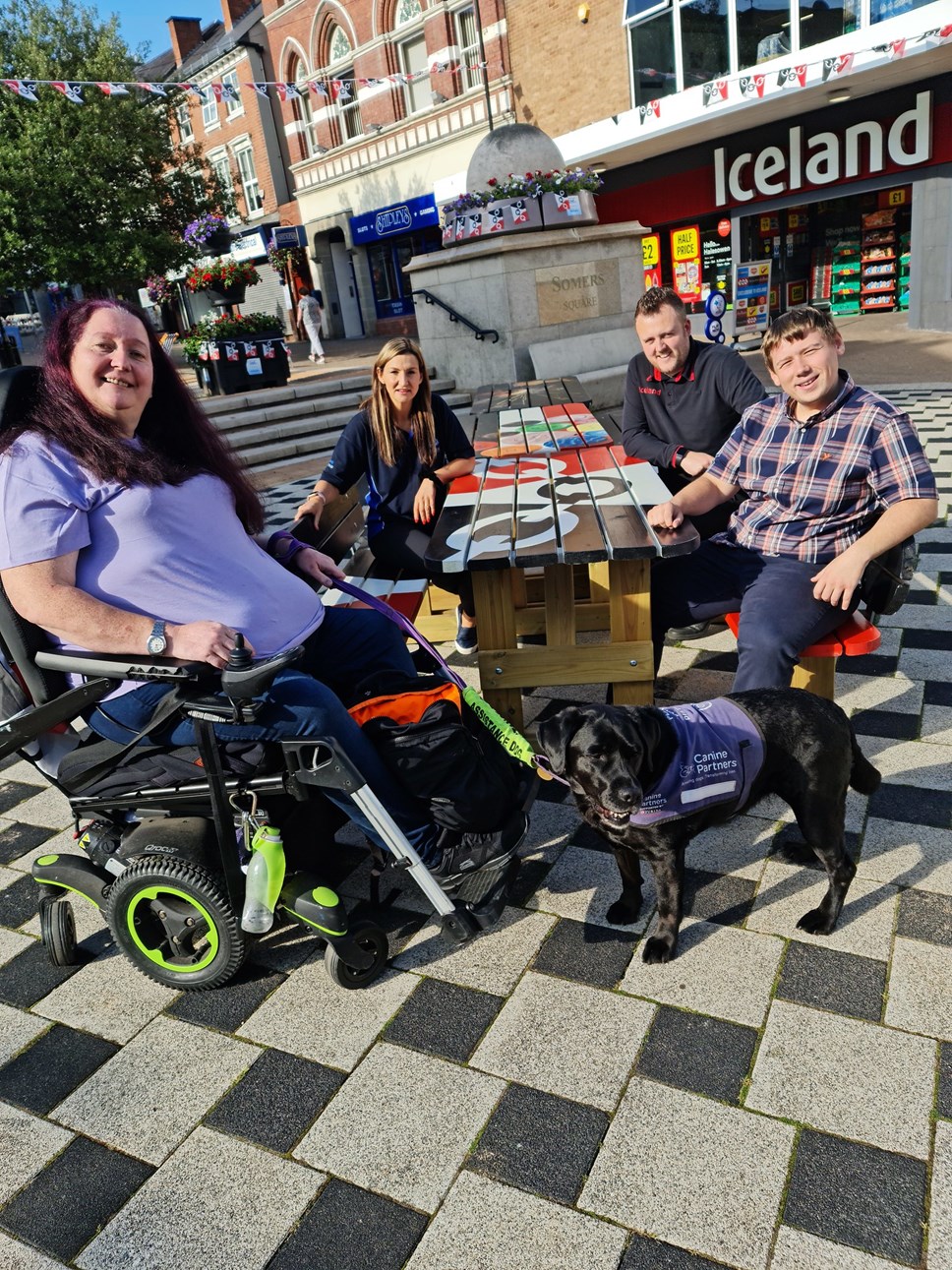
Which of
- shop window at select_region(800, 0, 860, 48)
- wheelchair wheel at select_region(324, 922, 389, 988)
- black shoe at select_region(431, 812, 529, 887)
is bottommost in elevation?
wheelchair wheel at select_region(324, 922, 389, 988)

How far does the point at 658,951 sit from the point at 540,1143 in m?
0.69

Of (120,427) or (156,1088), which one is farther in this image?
(120,427)

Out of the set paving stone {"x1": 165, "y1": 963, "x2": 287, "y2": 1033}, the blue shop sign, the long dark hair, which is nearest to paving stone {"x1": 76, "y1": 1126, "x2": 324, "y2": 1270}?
paving stone {"x1": 165, "y1": 963, "x2": 287, "y2": 1033}

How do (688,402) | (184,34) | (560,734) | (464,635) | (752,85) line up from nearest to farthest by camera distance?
1. (560,734)
2. (688,402)
3. (464,635)
4. (752,85)
5. (184,34)

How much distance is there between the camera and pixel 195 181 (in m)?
18.3

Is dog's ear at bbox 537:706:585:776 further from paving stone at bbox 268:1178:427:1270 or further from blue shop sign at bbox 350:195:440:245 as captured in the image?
blue shop sign at bbox 350:195:440:245

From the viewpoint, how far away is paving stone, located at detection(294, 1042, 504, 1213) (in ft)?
6.35

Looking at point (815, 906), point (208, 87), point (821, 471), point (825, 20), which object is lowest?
point (815, 906)

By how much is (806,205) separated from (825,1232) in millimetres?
22340

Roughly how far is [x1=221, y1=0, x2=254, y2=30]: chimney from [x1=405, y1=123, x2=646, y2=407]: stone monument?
98.3 feet

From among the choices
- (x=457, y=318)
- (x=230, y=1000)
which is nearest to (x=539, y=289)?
(x=457, y=318)

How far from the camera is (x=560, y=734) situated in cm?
229

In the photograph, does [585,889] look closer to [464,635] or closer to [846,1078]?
[846,1078]

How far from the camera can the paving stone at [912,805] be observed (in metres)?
2.98
